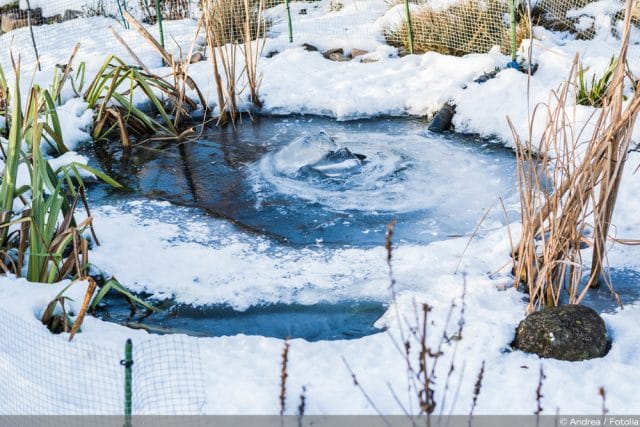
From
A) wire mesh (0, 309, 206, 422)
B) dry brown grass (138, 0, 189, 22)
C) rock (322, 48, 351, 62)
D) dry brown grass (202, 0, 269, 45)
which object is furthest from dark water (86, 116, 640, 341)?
dry brown grass (138, 0, 189, 22)

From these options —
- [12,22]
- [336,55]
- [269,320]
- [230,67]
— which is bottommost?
[269,320]

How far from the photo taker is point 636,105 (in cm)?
296

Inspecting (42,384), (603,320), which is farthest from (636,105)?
(42,384)

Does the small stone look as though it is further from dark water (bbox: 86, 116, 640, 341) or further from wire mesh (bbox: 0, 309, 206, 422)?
wire mesh (bbox: 0, 309, 206, 422)

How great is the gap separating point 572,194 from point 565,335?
0.57 m

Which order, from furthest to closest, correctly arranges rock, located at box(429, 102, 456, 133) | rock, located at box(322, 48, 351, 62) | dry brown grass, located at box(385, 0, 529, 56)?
rock, located at box(322, 48, 351, 62) < dry brown grass, located at box(385, 0, 529, 56) < rock, located at box(429, 102, 456, 133)

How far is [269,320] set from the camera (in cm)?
365

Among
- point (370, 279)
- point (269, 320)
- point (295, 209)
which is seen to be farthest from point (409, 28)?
point (269, 320)

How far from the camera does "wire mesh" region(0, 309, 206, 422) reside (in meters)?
2.78

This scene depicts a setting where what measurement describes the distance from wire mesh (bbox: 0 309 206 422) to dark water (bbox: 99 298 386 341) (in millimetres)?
324

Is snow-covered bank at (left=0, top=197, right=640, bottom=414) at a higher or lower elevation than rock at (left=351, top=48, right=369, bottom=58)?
lower

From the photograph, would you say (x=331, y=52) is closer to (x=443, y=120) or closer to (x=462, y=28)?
(x=462, y=28)

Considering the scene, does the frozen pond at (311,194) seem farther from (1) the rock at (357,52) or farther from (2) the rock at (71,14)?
(2) the rock at (71,14)

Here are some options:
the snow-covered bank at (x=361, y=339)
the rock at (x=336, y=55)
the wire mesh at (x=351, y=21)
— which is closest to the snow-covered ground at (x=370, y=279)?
the snow-covered bank at (x=361, y=339)
